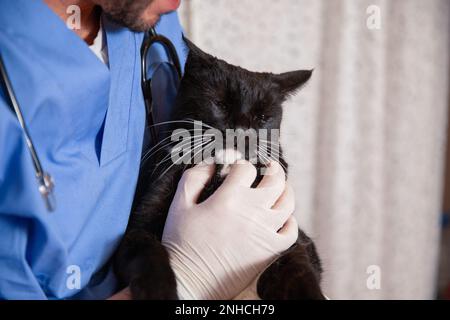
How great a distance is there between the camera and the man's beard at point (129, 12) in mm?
731

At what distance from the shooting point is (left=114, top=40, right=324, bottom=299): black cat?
0.72m

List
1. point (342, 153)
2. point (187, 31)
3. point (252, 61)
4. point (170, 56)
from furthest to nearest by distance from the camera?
point (342, 153)
point (252, 61)
point (187, 31)
point (170, 56)

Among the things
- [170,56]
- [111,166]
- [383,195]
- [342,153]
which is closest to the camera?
Answer: [111,166]

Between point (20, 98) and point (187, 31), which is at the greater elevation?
point (187, 31)

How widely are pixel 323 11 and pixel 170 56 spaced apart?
70 cm

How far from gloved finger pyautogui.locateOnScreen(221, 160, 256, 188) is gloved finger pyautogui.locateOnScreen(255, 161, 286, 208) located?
26 mm

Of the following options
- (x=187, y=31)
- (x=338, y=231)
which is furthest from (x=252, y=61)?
(x=338, y=231)

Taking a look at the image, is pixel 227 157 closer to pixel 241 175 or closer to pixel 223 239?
pixel 241 175

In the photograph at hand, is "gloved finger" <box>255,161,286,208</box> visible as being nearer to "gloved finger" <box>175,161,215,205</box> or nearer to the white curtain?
"gloved finger" <box>175,161,215,205</box>

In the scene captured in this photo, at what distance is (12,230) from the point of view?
65 centimetres

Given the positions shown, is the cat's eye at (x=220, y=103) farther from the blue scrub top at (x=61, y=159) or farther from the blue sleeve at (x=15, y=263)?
the blue sleeve at (x=15, y=263)

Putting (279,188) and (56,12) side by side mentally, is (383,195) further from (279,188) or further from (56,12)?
(56,12)

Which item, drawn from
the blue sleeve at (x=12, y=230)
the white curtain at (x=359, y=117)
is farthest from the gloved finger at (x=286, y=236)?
the white curtain at (x=359, y=117)

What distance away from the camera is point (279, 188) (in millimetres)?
831
